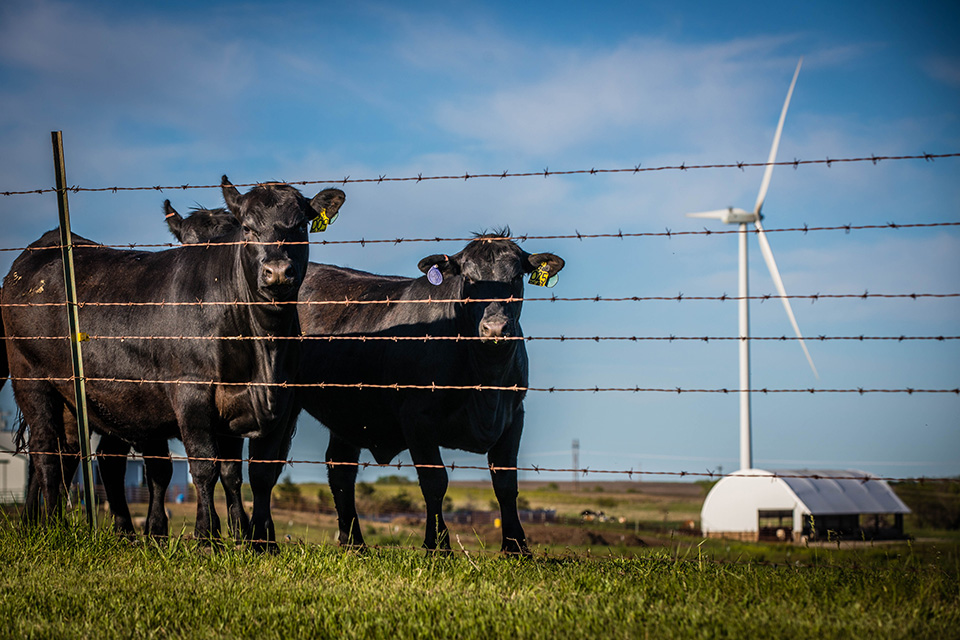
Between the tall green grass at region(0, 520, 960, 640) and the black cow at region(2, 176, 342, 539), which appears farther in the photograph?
the black cow at region(2, 176, 342, 539)

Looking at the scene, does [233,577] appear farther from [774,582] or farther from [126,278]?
[126,278]

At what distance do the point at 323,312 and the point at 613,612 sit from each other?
661 cm

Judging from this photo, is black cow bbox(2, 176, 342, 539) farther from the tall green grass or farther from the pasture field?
the tall green grass

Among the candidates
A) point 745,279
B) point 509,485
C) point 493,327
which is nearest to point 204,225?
point 493,327

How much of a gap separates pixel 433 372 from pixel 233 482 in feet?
6.55

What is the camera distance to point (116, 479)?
925 cm

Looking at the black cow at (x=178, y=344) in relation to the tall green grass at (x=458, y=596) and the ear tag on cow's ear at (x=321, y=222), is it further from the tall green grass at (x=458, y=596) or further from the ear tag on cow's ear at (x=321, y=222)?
the tall green grass at (x=458, y=596)

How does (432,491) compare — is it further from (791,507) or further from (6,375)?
(791,507)

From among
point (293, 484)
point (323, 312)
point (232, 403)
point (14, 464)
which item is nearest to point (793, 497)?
point (293, 484)

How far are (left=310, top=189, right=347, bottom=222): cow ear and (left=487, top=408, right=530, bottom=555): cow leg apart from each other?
2.59 meters

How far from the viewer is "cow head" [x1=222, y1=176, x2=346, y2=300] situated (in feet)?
23.0

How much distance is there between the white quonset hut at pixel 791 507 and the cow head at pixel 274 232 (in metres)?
39.2

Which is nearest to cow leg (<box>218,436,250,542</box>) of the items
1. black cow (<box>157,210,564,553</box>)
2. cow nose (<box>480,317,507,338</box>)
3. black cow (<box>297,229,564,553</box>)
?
black cow (<box>157,210,564,553</box>)

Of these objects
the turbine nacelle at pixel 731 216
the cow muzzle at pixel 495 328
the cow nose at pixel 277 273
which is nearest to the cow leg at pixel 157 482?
the cow nose at pixel 277 273
